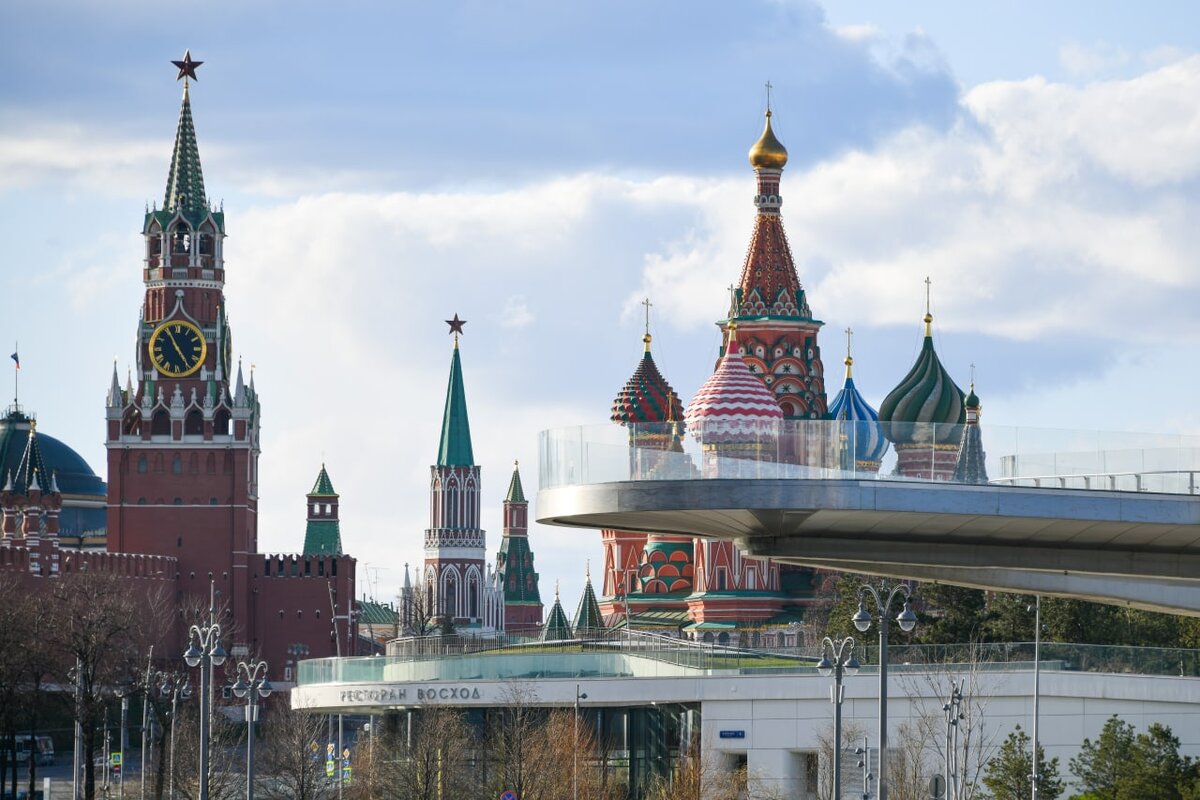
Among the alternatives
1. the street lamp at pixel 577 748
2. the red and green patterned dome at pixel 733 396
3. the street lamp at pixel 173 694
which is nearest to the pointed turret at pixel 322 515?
the street lamp at pixel 173 694

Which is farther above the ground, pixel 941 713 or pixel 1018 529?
pixel 1018 529

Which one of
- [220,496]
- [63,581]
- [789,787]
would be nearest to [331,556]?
[220,496]

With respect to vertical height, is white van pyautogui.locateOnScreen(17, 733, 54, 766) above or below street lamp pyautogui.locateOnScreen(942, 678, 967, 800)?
below

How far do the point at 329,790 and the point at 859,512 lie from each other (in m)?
36.6

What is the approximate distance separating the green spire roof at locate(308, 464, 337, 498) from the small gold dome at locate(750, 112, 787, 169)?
60552 mm

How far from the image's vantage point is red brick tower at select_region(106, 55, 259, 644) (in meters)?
157

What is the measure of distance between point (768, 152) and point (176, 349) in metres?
39.6

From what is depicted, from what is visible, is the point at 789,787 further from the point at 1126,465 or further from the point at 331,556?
the point at 331,556

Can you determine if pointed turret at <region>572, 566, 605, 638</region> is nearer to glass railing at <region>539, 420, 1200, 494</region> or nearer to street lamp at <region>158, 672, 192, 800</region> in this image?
street lamp at <region>158, 672, 192, 800</region>

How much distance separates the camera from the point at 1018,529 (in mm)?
52594

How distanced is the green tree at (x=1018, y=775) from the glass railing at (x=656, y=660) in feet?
12.4

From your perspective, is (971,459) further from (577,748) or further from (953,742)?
(577,748)

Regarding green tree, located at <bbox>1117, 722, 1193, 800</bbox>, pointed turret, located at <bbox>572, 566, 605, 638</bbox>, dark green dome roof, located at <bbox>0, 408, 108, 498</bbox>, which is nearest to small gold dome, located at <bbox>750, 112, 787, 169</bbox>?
pointed turret, located at <bbox>572, 566, 605, 638</bbox>

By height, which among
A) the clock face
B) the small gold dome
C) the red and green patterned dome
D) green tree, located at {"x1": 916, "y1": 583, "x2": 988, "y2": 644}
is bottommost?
green tree, located at {"x1": 916, "y1": 583, "x2": 988, "y2": 644}
